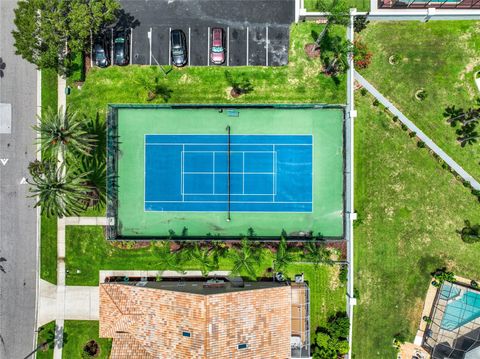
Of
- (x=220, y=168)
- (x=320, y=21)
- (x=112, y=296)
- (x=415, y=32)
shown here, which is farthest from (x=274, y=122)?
(x=112, y=296)

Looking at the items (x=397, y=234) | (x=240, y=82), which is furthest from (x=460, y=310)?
(x=240, y=82)

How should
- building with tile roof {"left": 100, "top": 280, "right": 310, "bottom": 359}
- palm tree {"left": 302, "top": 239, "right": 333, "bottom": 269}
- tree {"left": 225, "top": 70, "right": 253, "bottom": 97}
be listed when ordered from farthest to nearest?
tree {"left": 225, "top": 70, "right": 253, "bottom": 97}, palm tree {"left": 302, "top": 239, "right": 333, "bottom": 269}, building with tile roof {"left": 100, "top": 280, "right": 310, "bottom": 359}

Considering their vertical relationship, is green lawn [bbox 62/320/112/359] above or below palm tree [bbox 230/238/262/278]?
below

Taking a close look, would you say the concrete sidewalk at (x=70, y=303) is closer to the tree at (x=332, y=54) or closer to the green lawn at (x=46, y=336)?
the green lawn at (x=46, y=336)

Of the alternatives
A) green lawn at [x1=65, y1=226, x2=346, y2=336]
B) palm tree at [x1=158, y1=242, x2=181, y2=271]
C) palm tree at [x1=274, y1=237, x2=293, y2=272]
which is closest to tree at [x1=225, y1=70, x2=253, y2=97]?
palm tree at [x1=274, y1=237, x2=293, y2=272]

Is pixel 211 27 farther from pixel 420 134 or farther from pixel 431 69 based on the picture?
pixel 420 134

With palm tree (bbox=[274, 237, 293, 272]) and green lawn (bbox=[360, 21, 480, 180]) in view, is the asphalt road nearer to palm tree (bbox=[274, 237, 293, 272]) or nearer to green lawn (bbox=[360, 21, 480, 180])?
palm tree (bbox=[274, 237, 293, 272])
